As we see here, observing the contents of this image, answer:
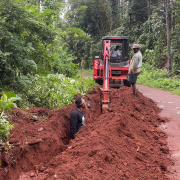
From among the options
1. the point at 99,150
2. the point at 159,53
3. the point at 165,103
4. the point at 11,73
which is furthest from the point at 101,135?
the point at 159,53

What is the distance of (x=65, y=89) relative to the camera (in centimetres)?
834

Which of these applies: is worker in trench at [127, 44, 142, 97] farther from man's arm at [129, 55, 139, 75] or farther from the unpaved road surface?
the unpaved road surface

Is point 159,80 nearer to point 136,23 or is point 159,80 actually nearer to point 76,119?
point 76,119

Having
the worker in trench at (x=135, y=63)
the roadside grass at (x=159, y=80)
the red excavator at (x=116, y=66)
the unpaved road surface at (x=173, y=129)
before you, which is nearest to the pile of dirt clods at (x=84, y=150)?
the unpaved road surface at (x=173, y=129)

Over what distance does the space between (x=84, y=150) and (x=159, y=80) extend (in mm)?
13495

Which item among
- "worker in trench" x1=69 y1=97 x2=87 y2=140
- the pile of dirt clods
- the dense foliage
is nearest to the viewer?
the pile of dirt clods

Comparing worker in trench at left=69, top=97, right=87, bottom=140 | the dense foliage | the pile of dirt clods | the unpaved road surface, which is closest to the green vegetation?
the pile of dirt clods

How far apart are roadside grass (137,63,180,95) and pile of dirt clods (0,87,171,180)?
789 cm

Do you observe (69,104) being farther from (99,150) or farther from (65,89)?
(99,150)

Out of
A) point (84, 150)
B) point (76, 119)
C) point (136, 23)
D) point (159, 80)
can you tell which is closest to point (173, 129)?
point (76, 119)

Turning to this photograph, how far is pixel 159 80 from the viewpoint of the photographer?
16250 mm

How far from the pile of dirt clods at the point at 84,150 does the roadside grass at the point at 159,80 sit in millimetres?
7889

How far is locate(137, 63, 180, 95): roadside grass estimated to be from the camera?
13829mm

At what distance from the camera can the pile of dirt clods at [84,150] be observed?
334 centimetres
